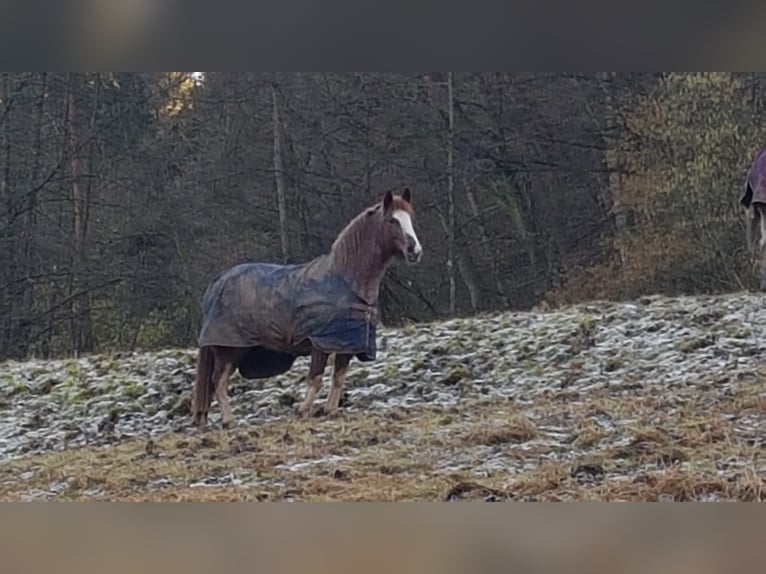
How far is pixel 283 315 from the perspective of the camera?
427 cm

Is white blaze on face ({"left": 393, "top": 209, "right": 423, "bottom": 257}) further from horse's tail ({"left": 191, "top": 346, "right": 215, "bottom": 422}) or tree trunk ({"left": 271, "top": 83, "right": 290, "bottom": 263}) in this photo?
horse's tail ({"left": 191, "top": 346, "right": 215, "bottom": 422})

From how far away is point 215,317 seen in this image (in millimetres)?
4242

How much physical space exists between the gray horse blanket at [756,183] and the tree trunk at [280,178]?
1.55 metres

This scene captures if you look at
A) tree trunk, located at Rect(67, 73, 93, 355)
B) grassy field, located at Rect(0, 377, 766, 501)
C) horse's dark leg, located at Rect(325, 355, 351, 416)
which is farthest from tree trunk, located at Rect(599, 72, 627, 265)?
tree trunk, located at Rect(67, 73, 93, 355)

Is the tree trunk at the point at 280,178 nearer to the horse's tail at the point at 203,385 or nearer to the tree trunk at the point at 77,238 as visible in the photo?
the horse's tail at the point at 203,385

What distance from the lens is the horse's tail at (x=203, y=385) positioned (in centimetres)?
424

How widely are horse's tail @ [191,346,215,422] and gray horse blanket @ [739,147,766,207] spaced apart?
74.1 inches

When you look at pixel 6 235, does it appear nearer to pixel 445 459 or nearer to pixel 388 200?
pixel 388 200

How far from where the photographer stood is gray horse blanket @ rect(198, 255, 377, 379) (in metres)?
4.25

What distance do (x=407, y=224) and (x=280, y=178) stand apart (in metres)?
0.46

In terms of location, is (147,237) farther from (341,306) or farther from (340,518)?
(340,518)

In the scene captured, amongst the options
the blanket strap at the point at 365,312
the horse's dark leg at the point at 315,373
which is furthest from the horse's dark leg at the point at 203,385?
the blanket strap at the point at 365,312

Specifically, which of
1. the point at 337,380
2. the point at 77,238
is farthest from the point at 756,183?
the point at 77,238

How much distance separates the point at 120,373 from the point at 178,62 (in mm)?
1072
